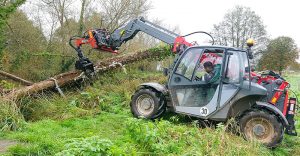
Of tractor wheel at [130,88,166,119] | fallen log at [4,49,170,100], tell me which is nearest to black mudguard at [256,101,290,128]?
tractor wheel at [130,88,166,119]

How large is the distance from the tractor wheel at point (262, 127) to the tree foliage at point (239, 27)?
27074mm

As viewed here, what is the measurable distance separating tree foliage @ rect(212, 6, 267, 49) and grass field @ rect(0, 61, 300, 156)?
75.3 feet

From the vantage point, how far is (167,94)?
30.0 feet

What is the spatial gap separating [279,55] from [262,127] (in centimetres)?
1993

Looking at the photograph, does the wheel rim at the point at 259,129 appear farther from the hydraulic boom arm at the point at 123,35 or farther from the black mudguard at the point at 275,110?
the hydraulic boom arm at the point at 123,35

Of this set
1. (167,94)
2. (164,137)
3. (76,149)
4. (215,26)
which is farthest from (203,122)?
(215,26)

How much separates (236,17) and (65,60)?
2197 cm

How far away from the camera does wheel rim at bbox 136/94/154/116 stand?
9259 mm

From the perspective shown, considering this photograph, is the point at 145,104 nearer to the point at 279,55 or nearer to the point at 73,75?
the point at 73,75

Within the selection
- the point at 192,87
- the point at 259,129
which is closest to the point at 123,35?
the point at 192,87

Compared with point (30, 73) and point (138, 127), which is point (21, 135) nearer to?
point (138, 127)

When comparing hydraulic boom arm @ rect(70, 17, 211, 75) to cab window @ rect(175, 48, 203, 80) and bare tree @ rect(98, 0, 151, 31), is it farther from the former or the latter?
bare tree @ rect(98, 0, 151, 31)

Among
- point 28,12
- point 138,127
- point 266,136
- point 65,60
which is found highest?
point 28,12

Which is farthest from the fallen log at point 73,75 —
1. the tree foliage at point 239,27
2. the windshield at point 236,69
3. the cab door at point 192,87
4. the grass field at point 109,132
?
the tree foliage at point 239,27
